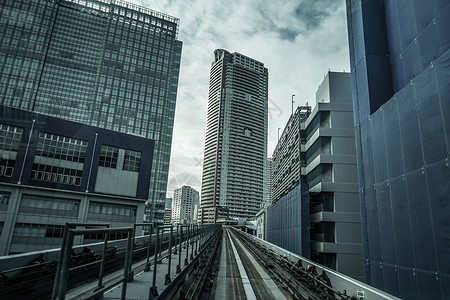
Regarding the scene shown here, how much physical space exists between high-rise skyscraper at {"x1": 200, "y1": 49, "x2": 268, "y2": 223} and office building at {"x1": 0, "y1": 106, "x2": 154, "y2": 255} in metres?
136

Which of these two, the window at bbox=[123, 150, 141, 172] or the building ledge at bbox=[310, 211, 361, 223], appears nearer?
the building ledge at bbox=[310, 211, 361, 223]

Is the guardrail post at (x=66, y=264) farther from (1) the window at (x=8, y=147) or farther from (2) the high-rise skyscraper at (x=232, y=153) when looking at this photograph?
(2) the high-rise skyscraper at (x=232, y=153)

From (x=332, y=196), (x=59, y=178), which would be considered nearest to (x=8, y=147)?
(x=59, y=178)

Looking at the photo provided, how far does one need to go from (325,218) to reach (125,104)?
280 ft

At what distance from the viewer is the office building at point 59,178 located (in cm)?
2991

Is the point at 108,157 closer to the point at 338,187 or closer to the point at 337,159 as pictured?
the point at 337,159

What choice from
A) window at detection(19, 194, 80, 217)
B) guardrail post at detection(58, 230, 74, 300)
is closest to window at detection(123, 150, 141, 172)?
window at detection(19, 194, 80, 217)

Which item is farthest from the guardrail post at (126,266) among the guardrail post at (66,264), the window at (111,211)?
the window at (111,211)

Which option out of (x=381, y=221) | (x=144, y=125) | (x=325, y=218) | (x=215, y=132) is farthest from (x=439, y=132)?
(x=215, y=132)

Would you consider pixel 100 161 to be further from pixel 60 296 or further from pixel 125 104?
pixel 125 104

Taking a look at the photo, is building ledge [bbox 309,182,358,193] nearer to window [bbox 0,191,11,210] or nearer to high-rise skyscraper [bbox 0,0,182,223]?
window [bbox 0,191,11,210]

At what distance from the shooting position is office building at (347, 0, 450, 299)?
9.04 meters

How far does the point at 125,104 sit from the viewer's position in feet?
305

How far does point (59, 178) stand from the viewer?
108ft
